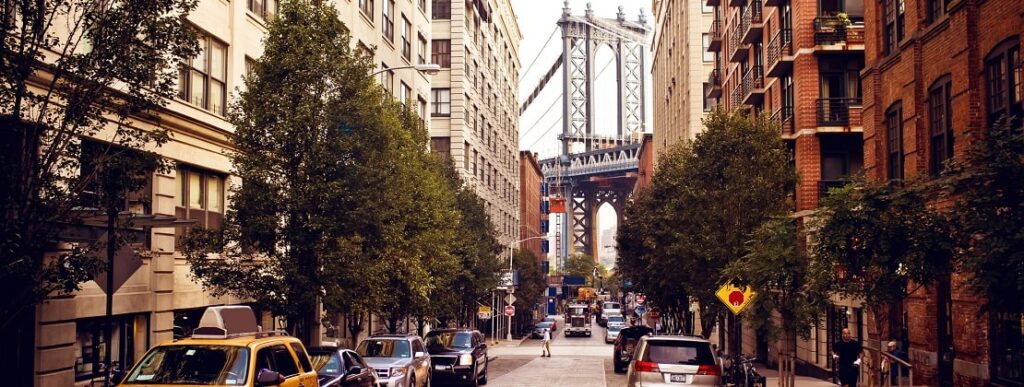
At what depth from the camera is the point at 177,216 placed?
26.6m

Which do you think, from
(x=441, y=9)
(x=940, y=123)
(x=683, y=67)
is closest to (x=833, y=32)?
(x=940, y=123)

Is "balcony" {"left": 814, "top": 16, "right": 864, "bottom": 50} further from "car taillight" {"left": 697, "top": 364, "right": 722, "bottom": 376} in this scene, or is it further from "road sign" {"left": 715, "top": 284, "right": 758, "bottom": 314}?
"car taillight" {"left": 697, "top": 364, "right": 722, "bottom": 376}

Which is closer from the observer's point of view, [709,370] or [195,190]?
[709,370]

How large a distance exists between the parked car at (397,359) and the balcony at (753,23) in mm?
24402

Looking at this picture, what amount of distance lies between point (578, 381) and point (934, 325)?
14083 mm

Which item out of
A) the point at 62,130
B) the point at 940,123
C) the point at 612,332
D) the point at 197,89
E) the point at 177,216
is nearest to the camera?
the point at 62,130

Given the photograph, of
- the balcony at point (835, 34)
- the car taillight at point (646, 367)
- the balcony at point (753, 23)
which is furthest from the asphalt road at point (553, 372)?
the balcony at point (753, 23)

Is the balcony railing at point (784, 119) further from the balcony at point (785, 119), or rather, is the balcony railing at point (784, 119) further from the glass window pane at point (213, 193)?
the glass window pane at point (213, 193)

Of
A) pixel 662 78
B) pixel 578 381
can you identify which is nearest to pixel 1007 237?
pixel 578 381

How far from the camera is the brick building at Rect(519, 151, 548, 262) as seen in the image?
124562 mm

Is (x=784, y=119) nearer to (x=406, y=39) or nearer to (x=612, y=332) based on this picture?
(x=406, y=39)

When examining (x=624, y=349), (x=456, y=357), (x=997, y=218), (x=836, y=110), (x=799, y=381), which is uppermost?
(x=836, y=110)

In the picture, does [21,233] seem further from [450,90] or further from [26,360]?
[450,90]

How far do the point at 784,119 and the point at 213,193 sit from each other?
74.5 feet
